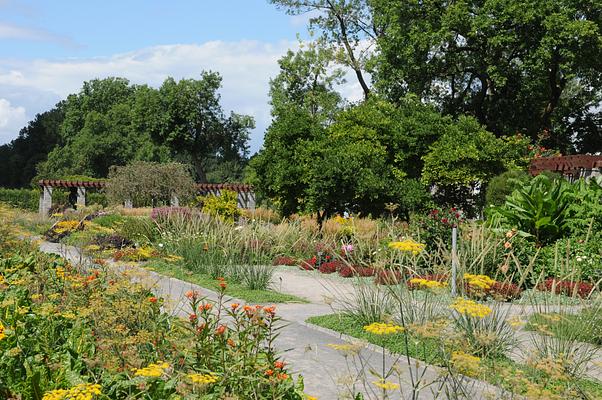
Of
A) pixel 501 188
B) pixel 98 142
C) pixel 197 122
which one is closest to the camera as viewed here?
pixel 501 188

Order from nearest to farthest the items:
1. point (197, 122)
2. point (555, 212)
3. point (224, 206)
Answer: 1. point (555, 212)
2. point (224, 206)
3. point (197, 122)

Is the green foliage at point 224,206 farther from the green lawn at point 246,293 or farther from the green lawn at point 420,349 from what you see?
the green lawn at point 420,349

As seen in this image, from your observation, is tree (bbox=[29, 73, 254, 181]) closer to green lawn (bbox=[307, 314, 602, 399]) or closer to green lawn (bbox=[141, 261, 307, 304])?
green lawn (bbox=[141, 261, 307, 304])

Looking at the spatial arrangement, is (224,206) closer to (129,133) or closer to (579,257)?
(579,257)

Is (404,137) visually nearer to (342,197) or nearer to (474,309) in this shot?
(342,197)

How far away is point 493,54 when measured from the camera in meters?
24.4

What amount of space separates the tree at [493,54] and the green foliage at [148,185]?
893cm

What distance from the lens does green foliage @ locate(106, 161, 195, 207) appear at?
28.1 meters

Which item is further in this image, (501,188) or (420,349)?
(501,188)

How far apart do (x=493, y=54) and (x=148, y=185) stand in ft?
46.1

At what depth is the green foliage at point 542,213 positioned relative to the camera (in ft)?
36.7

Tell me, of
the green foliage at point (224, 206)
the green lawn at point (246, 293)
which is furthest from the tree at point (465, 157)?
the green lawn at point (246, 293)

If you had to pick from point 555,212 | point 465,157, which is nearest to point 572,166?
point 465,157

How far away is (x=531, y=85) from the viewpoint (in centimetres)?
2558
